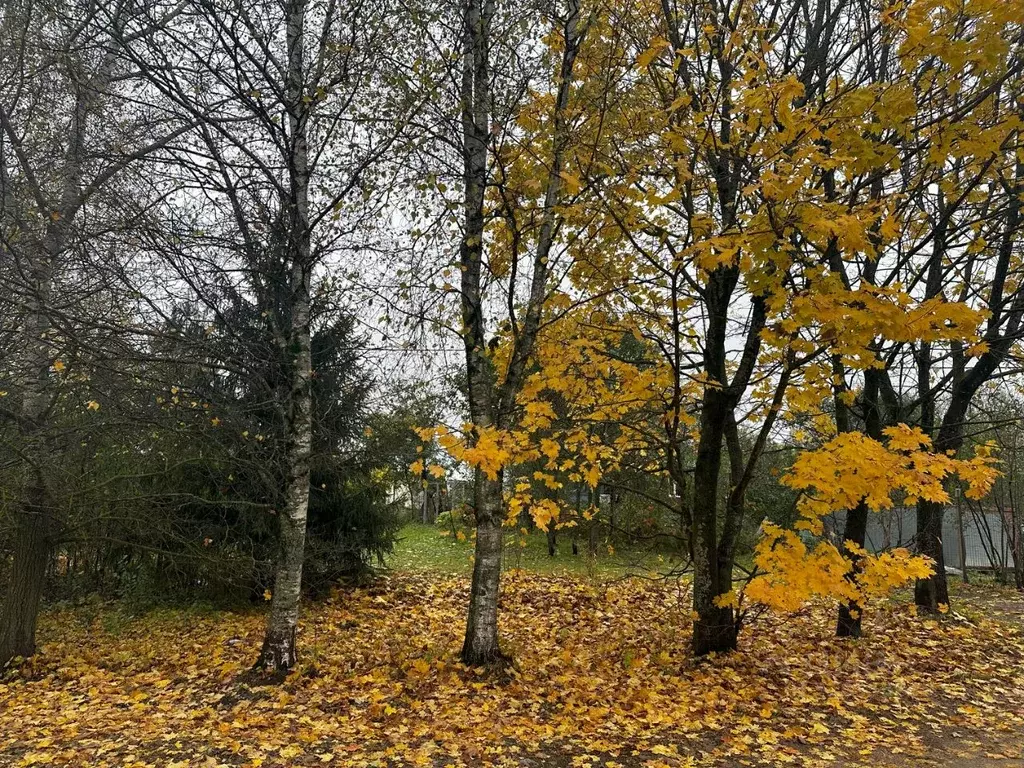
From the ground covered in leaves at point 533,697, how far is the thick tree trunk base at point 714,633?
140 millimetres

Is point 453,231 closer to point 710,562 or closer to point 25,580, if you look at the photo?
point 710,562

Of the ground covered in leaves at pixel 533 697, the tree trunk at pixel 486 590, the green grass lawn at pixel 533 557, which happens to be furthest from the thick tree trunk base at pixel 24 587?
the green grass lawn at pixel 533 557

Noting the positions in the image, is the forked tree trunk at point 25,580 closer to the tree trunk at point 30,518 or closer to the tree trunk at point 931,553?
the tree trunk at point 30,518

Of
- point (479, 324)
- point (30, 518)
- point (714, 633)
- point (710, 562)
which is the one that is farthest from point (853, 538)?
point (30, 518)

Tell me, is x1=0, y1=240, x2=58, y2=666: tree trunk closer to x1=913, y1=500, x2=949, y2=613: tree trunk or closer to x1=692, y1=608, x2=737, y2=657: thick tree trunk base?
x1=692, y1=608, x2=737, y2=657: thick tree trunk base

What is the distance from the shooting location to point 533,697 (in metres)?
5.24

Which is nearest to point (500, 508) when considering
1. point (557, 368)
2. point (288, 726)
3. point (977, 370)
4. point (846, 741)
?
point (557, 368)

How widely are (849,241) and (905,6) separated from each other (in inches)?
90.0

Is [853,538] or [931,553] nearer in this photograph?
[853,538]

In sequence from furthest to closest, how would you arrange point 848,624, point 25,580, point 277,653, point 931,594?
point 931,594 < point 848,624 < point 25,580 < point 277,653

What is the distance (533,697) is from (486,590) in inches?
40.1

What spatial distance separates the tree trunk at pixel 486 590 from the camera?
5781 millimetres

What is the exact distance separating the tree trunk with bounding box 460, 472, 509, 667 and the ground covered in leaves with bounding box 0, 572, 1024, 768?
228mm

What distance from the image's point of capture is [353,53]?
5852 millimetres
